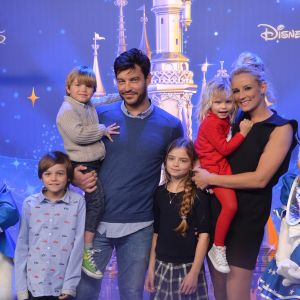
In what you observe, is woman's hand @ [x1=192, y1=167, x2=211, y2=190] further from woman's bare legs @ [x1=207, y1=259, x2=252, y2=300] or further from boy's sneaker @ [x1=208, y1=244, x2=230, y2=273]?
woman's bare legs @ [x1=207, y1=259, x2=252, y2=300]

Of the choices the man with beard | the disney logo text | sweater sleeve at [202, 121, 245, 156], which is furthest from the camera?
the disney logo text

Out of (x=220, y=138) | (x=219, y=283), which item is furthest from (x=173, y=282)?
(x=220, y=138)

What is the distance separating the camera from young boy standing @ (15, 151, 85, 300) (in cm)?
262

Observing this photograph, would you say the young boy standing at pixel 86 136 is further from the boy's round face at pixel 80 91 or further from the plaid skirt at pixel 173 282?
the plaid skirt at pixel 173 282

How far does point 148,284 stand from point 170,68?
72.7 inches

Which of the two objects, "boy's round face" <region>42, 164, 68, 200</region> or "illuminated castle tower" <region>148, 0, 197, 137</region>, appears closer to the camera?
"boy's round face" <region>42, 164, 68, 200</region>

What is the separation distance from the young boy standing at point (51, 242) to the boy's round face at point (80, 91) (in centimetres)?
32

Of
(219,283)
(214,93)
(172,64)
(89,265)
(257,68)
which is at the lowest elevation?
(219,283)

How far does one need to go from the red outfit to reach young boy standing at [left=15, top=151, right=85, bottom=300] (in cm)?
73

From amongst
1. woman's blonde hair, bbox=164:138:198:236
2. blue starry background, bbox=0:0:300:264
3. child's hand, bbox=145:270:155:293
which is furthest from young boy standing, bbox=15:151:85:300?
blue starry background, bbox=0:0:300:264

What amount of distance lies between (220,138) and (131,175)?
52 cm

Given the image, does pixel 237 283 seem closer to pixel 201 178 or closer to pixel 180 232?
pixel 180 232

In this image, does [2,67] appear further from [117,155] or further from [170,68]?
[117,155]

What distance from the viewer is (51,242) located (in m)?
2.62
